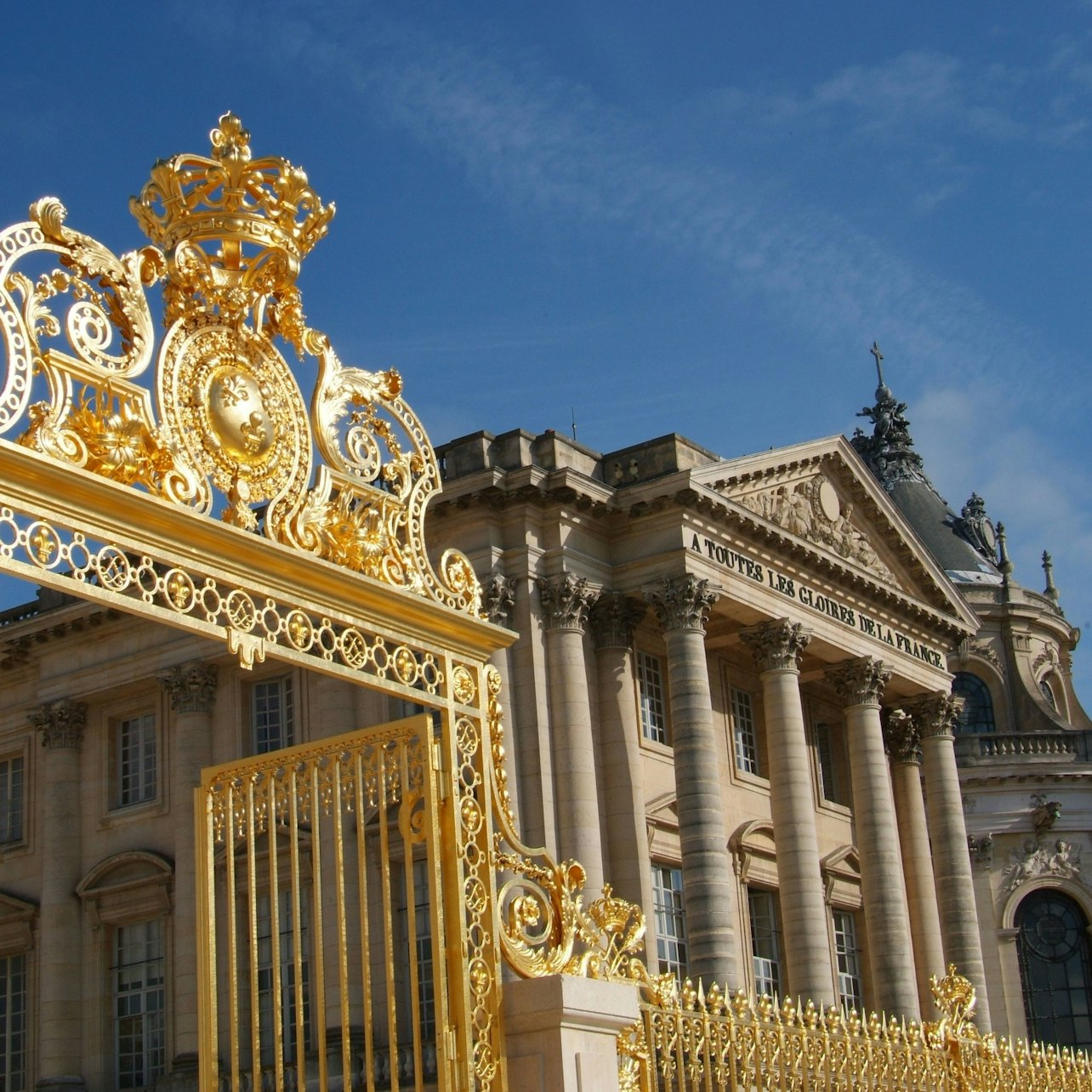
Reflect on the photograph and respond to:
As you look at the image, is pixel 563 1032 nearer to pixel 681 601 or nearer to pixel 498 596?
pixel 498 596

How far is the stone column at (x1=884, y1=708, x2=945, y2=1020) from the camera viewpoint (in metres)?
32.4

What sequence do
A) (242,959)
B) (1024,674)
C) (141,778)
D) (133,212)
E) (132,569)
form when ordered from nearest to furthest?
(132,569) → (133,212) → (242,959) → (141,778) → (1024,674)

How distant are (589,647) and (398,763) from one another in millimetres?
17587

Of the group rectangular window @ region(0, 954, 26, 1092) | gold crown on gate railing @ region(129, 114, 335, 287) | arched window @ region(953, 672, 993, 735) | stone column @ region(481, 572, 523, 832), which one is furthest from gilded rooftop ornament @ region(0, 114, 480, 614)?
arched window @ region(953, 672, 993, 735)

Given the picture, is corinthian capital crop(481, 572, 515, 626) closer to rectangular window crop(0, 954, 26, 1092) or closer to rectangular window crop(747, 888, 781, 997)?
rectangular window crop(747, 888, 781, 997)

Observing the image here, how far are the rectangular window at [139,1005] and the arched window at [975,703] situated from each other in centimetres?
2275

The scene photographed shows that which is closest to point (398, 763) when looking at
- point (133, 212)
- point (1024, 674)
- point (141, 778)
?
point (133, 212)

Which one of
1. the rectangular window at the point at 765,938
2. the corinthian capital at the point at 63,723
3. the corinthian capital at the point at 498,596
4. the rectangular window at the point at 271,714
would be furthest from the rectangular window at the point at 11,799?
the rectangular window at the point at 765,938

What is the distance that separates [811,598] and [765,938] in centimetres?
529

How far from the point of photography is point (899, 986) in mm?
29719

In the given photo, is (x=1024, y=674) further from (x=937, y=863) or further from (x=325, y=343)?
(x=325, y=343)

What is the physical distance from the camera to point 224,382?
9.05 m

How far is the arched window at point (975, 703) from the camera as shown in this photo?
149 ft

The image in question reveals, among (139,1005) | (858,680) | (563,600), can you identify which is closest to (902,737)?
(858,680)
